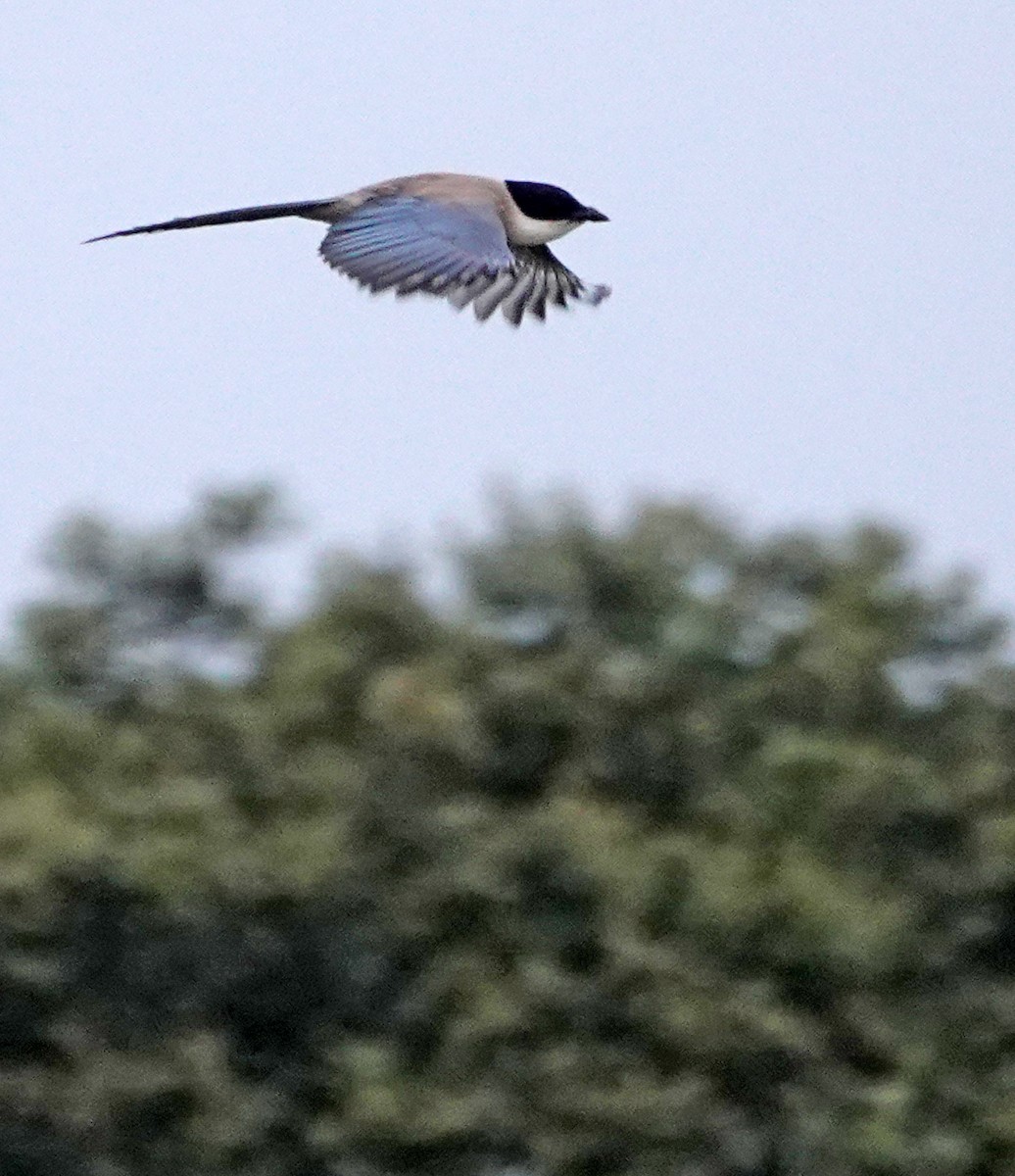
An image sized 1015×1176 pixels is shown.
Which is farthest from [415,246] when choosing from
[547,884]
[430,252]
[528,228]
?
[547,884]

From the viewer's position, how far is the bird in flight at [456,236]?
7617 mm

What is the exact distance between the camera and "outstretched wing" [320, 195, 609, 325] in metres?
7.57

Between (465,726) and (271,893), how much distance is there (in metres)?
1.28

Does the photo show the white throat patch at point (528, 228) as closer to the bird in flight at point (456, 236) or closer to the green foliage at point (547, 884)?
A: the bird in flight at point (456, 236)

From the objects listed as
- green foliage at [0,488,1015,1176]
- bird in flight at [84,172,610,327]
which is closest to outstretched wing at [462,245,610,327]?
bird in flight at [84,172,610,327]

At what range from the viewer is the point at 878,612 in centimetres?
1883

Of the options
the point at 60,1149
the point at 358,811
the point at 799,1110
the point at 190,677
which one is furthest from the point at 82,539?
the point at 799,1110

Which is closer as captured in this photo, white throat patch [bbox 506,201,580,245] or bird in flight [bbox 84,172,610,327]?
bird in flight [bbox 84,172,610,327]

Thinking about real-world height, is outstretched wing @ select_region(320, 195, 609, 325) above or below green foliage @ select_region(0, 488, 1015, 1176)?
below

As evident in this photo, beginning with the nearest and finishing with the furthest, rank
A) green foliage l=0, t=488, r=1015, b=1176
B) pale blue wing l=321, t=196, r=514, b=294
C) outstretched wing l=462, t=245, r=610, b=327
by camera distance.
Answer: pale blue wing l=321, t=196, r=514, b=294 → outstretched wing l=462, t=245, r=610, b=327 → green foliage l=0, t=488, r=1015, b=1176

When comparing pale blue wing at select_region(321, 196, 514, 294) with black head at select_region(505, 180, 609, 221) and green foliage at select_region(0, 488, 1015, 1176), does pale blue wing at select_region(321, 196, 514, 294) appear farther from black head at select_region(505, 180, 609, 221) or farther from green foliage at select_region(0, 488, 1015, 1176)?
green foliage at select_region(0, 488, 1015, 1176)

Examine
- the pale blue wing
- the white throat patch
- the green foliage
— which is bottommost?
the pale blue wing

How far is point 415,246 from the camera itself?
766 cm

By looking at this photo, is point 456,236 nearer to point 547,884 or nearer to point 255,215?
point 255,215
